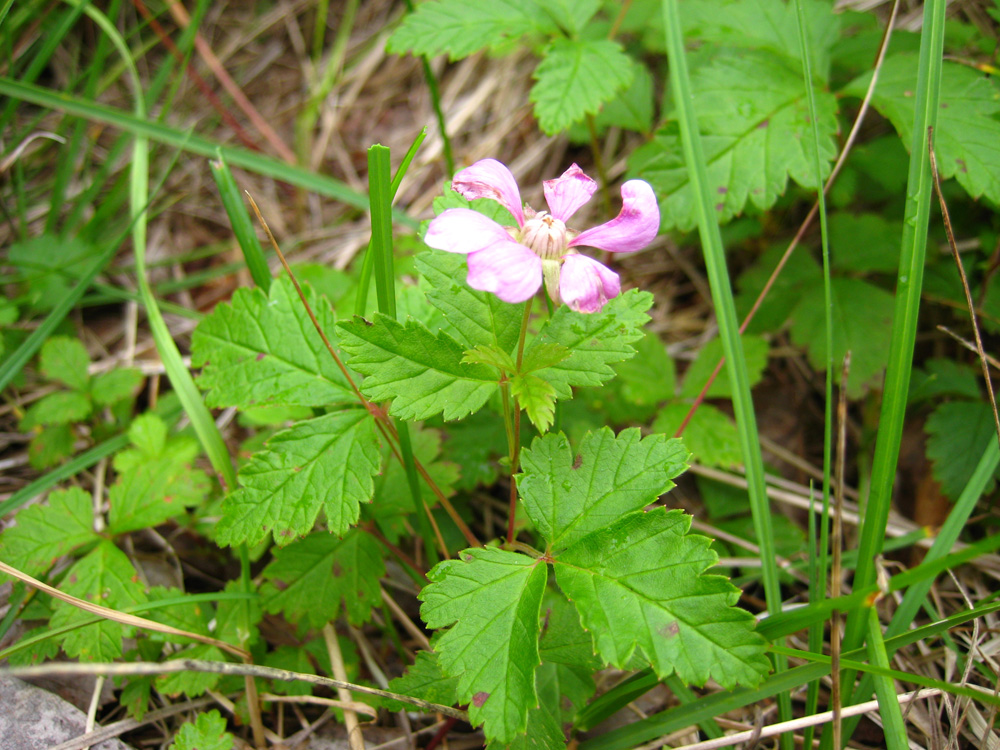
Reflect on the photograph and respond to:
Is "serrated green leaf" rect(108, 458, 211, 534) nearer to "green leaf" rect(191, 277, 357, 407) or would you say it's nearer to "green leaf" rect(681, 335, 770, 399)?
"green leaf" rect(191, 277, 357, 407)

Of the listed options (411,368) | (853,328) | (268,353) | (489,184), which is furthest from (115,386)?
(853,328)

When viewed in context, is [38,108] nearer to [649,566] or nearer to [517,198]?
[517,198]

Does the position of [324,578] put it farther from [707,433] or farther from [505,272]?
[707,433]

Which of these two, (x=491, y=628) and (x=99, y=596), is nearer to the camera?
(x=491, y=628)

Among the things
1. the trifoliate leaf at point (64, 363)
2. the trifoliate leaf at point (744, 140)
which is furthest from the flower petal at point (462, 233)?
the trifoliate leaf at point (64, 363)

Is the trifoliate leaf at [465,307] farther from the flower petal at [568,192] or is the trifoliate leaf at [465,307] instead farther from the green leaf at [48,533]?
the green leaf at [48,533]
